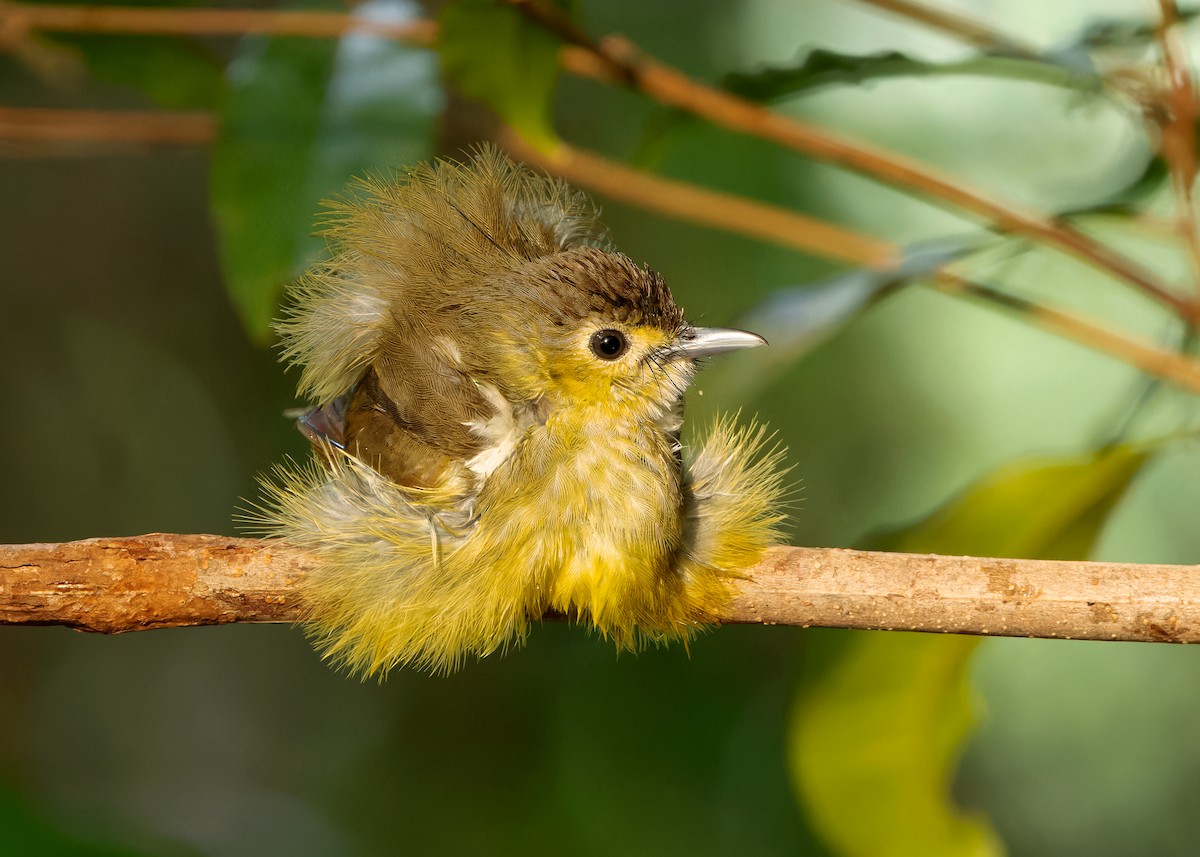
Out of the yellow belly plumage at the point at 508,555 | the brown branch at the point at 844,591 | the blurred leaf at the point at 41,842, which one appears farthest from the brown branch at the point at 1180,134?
the blurred leaf at the point at 41,842

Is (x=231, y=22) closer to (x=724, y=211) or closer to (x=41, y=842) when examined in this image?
(x=724, y=211)

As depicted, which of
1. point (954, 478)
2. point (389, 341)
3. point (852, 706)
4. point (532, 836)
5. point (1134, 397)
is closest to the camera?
point (389, 341)

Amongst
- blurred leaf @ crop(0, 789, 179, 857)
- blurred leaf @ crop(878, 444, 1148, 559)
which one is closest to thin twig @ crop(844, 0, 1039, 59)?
blurred leaf @ crop(878, 444, 1148, 559)

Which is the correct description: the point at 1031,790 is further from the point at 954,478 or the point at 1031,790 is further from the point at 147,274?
the point at 147,274

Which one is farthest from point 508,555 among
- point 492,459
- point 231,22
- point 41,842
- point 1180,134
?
point 1180,134

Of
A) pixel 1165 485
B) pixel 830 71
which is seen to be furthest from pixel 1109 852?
pixel 830 71

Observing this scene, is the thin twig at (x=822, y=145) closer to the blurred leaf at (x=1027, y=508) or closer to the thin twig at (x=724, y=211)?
Result: the thin twig at (x=724, y=211)
